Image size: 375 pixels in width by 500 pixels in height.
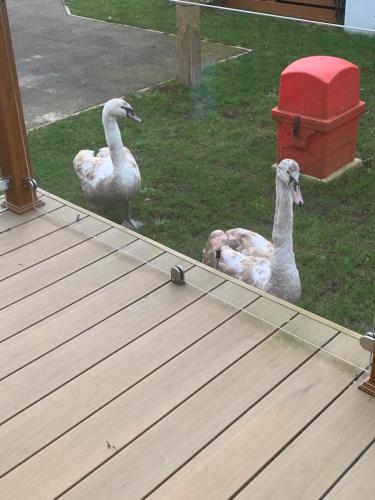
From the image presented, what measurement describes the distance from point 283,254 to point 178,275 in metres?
0.41

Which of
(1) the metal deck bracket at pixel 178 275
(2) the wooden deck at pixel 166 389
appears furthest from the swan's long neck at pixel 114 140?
(1) the metal deck bracket at pixel 178 275

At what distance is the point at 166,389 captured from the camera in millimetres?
2008

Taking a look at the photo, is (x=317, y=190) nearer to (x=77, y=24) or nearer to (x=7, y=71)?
(x=7, y=71)

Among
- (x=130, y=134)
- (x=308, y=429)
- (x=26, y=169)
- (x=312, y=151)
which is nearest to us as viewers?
(x=308, y=429)

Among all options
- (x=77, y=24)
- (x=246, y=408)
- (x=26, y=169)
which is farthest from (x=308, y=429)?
(x=77, y=24)

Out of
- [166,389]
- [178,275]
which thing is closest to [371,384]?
[166,389]

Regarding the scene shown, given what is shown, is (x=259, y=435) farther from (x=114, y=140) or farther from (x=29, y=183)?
(x=114, y=140)

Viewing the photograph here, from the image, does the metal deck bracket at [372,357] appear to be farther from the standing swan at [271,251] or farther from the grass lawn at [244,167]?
the standing swan at [271,251]

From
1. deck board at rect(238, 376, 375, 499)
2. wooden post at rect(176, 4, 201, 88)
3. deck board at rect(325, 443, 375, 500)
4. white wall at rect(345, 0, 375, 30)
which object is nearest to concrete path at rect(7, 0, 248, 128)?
wooden post at rect(176, 4, 201, 88)

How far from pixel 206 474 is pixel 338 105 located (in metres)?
1.53

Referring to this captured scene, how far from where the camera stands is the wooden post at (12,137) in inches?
108

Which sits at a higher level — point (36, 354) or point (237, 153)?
point (237, 153)

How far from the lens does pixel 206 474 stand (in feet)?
5.68

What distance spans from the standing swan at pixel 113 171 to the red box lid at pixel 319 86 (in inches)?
35.4
